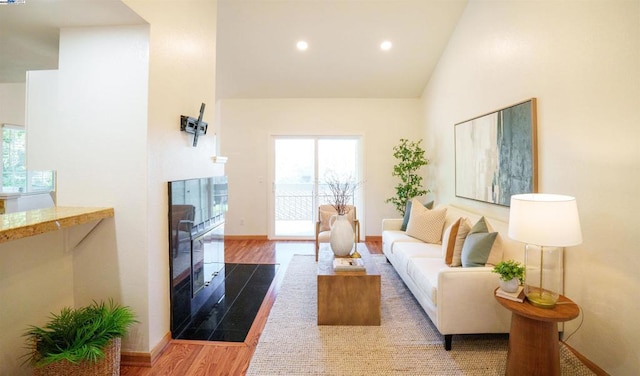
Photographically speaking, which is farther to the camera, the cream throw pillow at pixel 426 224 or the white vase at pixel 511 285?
the cream throw pillow at pixel 426 224

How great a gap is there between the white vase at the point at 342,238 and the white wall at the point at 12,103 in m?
4.94

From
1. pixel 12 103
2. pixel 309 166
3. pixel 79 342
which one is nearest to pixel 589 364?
pixel 79 342

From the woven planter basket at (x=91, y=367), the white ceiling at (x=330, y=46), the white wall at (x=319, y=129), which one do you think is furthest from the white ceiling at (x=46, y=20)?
the white wall at (x=319, y=129)

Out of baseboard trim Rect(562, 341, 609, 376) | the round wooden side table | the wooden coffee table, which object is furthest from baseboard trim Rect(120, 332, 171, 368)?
baseboard trim Rect(562, 341, 609, 376)

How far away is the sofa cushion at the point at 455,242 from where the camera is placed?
2.67m

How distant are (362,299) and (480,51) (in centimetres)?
291

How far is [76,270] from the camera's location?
6.64 ft

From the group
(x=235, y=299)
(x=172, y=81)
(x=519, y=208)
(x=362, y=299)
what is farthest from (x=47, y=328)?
(x=519, y=208)

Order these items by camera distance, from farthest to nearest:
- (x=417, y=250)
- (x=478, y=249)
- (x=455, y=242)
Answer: (x=417, y=250), (x=455, y=242), (x=478, y=249)

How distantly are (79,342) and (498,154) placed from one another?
3538 mm

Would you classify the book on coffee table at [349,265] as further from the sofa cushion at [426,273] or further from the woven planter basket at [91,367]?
the woven planter basket at [91,367]

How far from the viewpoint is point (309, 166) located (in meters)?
5.60

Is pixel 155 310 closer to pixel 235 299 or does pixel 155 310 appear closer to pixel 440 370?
pixel 235 299

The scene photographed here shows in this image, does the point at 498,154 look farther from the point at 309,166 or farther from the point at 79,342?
the point at 79,342
